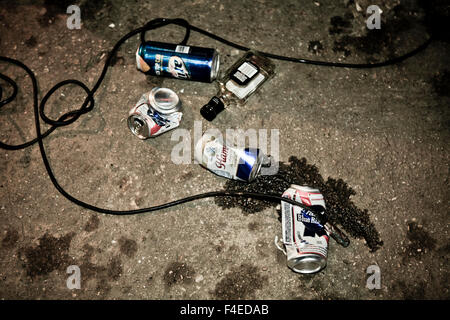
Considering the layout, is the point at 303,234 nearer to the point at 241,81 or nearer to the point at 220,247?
the point at 220,247

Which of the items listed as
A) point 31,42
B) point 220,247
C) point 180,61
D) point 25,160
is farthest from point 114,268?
point 31,42

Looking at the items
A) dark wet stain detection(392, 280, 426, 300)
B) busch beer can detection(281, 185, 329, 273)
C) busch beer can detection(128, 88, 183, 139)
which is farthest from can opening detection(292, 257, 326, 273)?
busch beer can detection(128, 88, 183, 139)

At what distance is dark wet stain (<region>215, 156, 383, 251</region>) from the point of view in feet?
5.24

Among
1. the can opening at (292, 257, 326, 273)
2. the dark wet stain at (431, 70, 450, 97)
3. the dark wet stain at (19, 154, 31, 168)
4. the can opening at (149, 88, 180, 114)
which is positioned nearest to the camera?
the can opening at (292, 257, 326, 273)

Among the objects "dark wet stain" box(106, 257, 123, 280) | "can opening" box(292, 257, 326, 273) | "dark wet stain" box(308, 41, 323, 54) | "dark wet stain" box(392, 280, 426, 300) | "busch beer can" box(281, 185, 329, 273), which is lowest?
"dark wet stain" box(106, 257, 123, 280)

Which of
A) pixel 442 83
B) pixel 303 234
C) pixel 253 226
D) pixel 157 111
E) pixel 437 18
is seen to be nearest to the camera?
pixel 303 234

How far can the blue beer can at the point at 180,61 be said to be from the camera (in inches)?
62.9

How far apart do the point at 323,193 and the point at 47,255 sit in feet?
4.97

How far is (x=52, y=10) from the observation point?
1.94 metres

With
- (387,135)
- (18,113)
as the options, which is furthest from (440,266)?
(18,113)

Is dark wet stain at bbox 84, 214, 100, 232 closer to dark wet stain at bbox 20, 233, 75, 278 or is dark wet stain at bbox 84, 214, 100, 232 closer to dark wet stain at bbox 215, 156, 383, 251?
dark wet stain at bbox 20, 233, 75, 278

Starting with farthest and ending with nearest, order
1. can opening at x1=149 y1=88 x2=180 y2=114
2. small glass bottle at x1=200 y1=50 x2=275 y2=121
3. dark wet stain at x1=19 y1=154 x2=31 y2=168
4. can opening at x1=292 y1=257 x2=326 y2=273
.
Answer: dark wet stain at x1=19 y1=154 x2=31 y2=168 → small glass bottle at x1=200 y1=50 x2=275 y2=121 → can opening at x1=149 y1=88 x2=180 y2=114 → can opening at x1=292 y1=257 x2=326 y2=273

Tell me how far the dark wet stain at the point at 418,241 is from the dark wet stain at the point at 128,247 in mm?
1458

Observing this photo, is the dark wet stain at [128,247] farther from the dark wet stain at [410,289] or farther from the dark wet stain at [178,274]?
the dark wet stain at [410,289]
